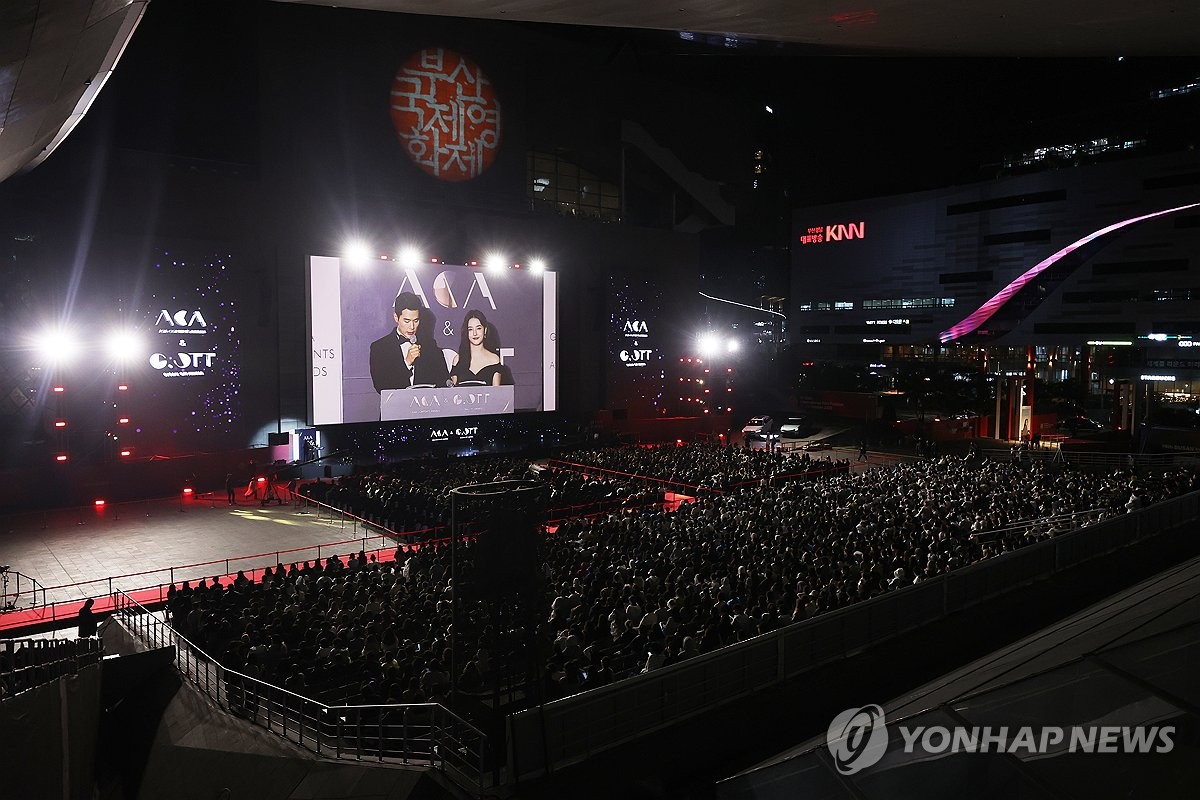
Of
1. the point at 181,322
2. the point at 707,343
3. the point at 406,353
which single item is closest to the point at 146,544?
the point at 181,322

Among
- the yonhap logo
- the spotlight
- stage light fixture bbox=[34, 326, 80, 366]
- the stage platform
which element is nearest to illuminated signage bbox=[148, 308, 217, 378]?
stage light fixture bbox=[34, 326, 80, 366]

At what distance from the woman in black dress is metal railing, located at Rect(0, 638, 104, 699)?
19.2m

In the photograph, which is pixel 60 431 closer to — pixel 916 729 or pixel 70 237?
pixel 70 237

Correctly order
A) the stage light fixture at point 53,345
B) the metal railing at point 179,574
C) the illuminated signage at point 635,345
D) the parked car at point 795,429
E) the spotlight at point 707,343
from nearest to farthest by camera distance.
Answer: the metal railing at point 179,574 < the stage light fixture at point 53,345 < the illuminated signage at point 635,345 < the parked car at point 795,429 < the spotlight at point 707,343

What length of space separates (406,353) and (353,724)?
21.0m

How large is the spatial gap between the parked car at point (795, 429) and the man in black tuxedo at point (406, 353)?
1648cm

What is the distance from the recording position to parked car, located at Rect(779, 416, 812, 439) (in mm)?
34406

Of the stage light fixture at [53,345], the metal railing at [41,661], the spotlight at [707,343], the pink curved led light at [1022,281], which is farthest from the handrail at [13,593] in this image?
the pink curved led light at [1022,281]

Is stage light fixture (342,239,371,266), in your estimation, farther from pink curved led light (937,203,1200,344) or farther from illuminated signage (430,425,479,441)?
pink curved led light (937,203,1200,344)

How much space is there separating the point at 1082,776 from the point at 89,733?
1070 centimetres

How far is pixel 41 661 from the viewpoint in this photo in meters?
8.56

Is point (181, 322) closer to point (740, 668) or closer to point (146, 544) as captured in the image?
point (146, 544)

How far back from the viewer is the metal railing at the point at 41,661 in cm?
792

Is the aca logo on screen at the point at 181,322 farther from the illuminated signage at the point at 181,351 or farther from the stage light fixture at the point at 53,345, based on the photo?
the stage light fixture at the point at 53,345
